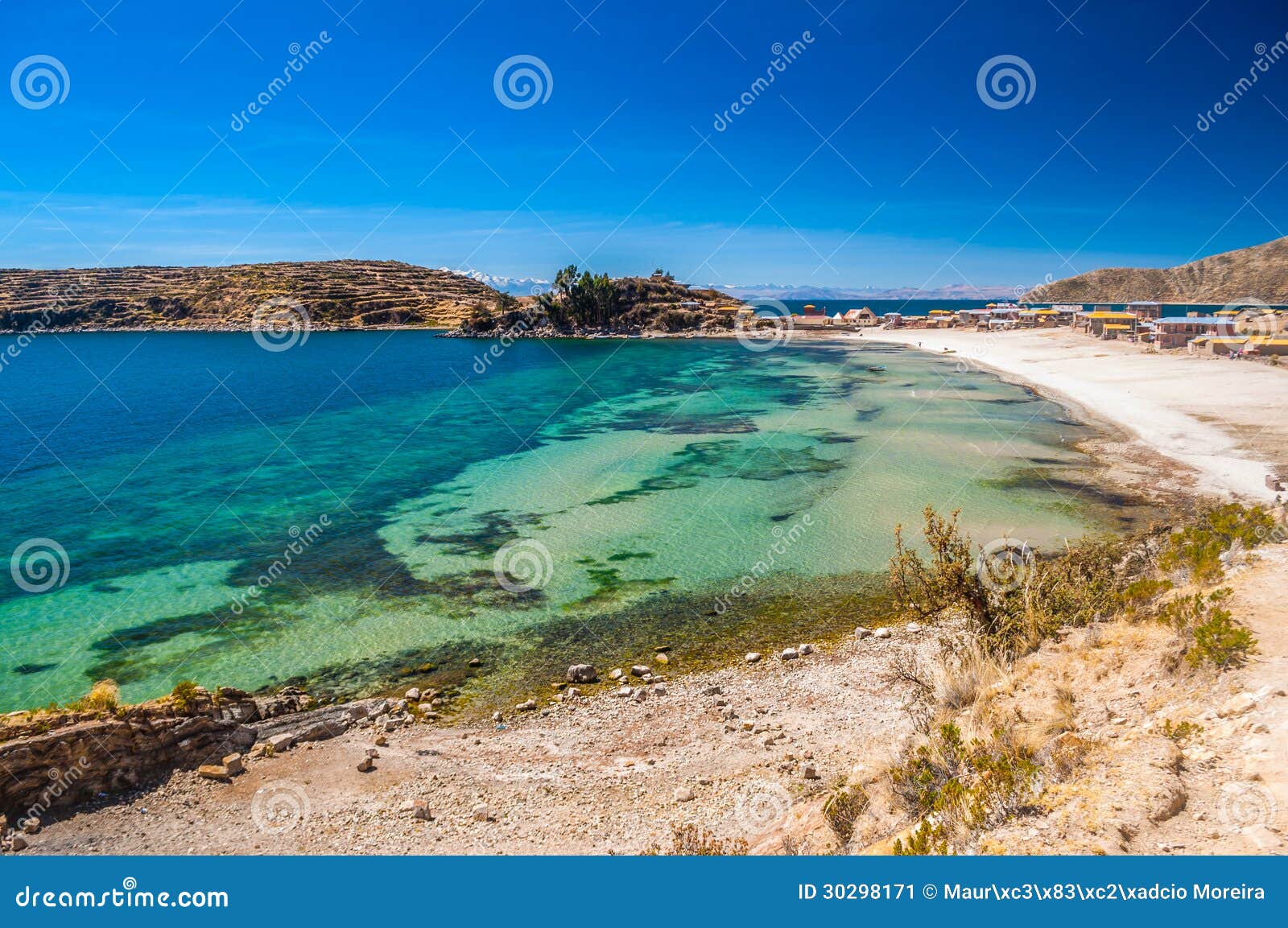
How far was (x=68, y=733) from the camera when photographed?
894cm

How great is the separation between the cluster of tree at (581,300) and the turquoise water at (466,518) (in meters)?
66.7

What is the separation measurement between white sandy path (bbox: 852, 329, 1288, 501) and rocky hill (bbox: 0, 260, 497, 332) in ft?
367

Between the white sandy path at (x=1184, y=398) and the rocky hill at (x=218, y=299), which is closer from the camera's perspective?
the white sandy path at (x=1184, y=398)

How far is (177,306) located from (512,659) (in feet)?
508

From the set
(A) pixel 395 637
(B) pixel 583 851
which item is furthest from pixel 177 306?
(B) pixel 583 851

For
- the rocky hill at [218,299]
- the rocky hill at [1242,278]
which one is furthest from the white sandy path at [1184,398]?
the rocky hill at [1242,278]

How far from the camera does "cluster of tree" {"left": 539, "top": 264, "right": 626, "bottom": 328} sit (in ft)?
373

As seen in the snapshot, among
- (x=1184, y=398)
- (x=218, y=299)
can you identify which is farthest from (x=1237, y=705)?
(x=218, y=299)

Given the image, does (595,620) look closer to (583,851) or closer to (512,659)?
(512,659)

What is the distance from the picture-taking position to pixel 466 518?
2319 cm

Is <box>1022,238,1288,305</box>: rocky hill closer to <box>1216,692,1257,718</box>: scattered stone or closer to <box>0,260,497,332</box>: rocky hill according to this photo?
<box>0,260,497,332</box>: rocky hill

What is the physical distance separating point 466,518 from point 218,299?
140 meters

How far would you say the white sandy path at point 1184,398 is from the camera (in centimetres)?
2414

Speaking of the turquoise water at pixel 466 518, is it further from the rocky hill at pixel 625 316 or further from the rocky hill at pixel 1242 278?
the rocky hill at pixel 1242 278
